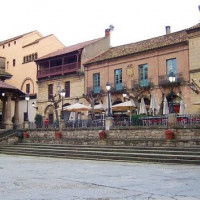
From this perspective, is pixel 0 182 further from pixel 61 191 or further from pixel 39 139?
pixel 39 139

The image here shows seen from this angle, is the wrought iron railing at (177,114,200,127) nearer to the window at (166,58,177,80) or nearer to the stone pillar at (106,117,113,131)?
the stone pillar at (106,117,113,131)

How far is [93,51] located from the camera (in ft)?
132

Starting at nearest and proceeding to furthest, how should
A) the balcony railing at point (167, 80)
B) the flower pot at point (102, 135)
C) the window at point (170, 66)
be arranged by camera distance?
the flower pot at point (102, 135) → the balcony railing at point (167, 80) → the window at point (170, 66)

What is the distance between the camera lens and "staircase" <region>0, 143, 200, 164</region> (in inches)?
622

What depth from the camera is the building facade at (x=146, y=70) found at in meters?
30.7

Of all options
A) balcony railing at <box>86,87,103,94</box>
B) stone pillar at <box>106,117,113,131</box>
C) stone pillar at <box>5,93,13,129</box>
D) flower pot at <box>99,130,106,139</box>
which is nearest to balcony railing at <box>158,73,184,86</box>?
balcony railing at <box>86,87,103,94</box>

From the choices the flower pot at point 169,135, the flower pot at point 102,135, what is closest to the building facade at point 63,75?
the flower pot at point 102,135

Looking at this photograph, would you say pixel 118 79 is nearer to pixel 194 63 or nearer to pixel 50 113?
pixel 194 63

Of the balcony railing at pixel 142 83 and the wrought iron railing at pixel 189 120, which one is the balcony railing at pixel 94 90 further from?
the wrought iron railing at pixel 189 120

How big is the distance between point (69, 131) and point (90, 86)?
→ 12.7m

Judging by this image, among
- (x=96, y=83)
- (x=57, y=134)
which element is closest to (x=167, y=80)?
(x=96, y=83)

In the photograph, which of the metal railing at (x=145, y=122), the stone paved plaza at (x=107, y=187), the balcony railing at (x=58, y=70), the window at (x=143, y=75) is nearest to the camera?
the stone paved plaza at (x=107, y=187)

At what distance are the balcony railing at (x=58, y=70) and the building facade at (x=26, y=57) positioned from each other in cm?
165

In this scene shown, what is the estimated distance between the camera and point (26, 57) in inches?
1815
